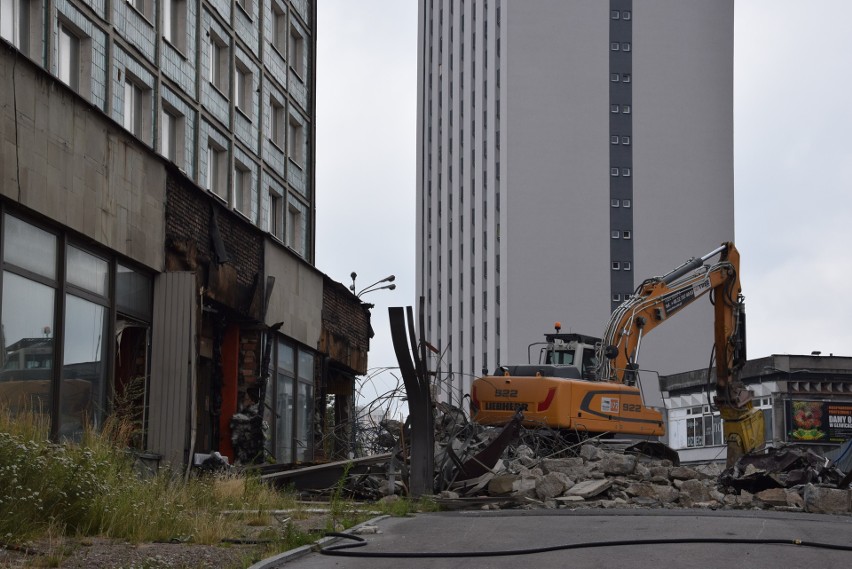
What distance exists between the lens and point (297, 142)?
37094mm

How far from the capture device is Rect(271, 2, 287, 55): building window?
3481 cm

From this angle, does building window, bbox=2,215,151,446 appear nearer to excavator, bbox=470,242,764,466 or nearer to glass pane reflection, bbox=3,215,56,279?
glass pane reflection, bbox=3,215,56,279

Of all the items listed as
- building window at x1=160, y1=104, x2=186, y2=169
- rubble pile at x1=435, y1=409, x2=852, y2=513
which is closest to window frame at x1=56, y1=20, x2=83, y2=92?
building window at x1=160, y1=104, x2=186, y2=169

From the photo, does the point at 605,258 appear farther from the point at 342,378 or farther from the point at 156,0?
the point at 156,0

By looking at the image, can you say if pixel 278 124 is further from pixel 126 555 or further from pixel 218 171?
pixel 126 555

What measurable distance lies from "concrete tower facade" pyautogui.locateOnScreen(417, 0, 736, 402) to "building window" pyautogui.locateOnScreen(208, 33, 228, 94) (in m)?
68.6

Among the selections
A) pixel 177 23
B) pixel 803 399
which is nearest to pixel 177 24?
pixel 177 23

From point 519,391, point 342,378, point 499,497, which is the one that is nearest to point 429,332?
point 342,378

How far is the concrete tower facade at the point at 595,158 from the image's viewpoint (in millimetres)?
99625

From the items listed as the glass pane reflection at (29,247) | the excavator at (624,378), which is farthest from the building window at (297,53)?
the glass pane reflection at (29,247)

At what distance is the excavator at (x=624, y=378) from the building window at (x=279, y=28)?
1106 centimetres

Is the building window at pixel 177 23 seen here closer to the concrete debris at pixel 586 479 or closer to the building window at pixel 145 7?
the building window at pixel 145 7

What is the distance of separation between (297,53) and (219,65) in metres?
6.75

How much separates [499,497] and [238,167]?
16701mm
